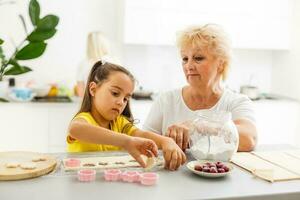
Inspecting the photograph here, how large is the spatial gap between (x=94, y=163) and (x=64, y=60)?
2.78 meters

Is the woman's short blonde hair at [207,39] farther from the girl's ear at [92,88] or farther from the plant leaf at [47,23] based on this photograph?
the plant leaf at [47,23]

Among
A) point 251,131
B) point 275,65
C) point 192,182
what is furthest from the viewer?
point 275,65

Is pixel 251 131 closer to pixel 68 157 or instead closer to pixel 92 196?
pixel 68 157

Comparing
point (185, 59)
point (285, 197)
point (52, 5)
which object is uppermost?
point (52, 5)

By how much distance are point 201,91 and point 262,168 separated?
0.77 m

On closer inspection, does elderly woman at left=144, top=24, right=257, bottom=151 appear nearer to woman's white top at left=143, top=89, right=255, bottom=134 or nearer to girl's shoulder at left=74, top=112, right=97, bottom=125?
woman's white top at left=143, top=89, right=255, bottom=134

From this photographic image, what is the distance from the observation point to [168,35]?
12.5ft

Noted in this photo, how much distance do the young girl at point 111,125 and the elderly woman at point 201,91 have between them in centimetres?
31

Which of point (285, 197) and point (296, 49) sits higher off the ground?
point (296, 49)

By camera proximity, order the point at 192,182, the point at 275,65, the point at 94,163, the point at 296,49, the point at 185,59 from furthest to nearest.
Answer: the point at 275,65 → the point at 296,49 → the point at 185,59 → the point at 94,163 → the point at 192,182

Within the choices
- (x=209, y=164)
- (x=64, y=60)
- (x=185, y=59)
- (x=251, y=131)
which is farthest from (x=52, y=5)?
(x=209, y=164)

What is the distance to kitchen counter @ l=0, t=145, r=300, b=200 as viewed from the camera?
1.03 meters

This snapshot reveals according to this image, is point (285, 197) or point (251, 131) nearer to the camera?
point (285, 197)

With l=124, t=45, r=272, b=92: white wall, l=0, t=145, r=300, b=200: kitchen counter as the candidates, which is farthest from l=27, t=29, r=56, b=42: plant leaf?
l=124, t=45, r=272, b=92: white wall
